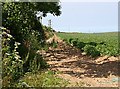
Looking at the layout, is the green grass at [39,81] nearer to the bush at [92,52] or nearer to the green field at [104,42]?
the green field at [104,42]

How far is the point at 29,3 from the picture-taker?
14.6 metres

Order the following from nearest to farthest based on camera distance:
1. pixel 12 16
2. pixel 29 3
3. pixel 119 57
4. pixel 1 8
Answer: pixel 1 8 < pixel 12 16 < pixel 29 3 < pixel 119 57

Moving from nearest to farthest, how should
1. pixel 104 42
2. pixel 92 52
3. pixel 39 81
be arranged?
pixel 39 81 → pixel 92 52 → pixel 104 42

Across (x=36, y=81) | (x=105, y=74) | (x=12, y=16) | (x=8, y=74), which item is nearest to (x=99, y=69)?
(x=105, y=74)

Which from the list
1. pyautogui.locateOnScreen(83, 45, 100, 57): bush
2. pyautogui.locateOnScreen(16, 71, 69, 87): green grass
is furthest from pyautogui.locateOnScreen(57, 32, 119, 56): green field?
pyautogui.locateOnScreen(16, 71, 69, 87): green grass

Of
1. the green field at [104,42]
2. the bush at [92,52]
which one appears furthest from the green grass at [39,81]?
the bush at [92,52]

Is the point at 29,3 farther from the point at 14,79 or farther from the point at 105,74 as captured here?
the point at 14,79

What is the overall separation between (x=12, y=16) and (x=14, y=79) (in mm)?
4534

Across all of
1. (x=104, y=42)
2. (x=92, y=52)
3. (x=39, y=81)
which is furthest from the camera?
(x=104, y=42)

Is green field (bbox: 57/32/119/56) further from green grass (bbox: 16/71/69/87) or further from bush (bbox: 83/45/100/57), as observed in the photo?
green grass (bbox: 16/71/69/87)

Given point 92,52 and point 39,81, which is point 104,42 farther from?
point 39,81

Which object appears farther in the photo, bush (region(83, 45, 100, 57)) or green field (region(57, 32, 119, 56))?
green field (region(57, 32, 119, 56))

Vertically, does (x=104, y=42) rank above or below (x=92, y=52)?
above

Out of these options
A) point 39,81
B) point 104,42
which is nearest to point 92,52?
point 39,81
